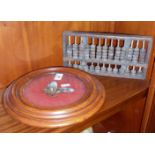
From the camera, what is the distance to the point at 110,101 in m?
0.91

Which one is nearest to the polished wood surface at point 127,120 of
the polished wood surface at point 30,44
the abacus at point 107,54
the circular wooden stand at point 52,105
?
the abacus at point 107,54

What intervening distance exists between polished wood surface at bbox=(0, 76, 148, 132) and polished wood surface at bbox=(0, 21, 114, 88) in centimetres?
21

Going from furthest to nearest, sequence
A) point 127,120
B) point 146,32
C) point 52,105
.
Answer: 1. point 127,120
2. point 146,32
3. point 52,105

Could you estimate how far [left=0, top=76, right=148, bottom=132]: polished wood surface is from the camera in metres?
0.78

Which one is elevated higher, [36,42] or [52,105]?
[36,42]

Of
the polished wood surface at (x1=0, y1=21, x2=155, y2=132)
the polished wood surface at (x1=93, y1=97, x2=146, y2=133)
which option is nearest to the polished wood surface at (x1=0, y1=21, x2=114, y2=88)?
the polished wood surface at (x1=0, y1=21, x2=155, y2=132)

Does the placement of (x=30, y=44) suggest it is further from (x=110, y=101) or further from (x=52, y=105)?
(x=110, y=101)

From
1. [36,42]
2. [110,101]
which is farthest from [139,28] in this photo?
[36,42]

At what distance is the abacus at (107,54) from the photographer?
0.99 meters

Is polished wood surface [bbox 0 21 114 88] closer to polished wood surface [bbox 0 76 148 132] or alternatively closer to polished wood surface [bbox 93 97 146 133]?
polished wood surface [bbox 0 76 148 132]

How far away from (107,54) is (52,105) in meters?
0.39

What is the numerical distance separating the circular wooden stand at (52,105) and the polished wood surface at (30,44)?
9 centimetres

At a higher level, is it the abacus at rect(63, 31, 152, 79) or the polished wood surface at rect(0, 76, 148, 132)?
the abacus at rect(63, 31, 152, 79)
